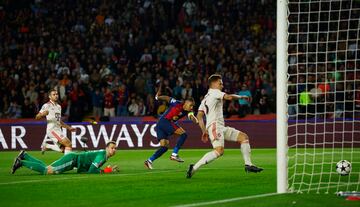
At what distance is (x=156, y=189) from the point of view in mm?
14586

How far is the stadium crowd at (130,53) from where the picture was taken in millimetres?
31031

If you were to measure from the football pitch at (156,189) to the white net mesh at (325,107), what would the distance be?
2.97 feet

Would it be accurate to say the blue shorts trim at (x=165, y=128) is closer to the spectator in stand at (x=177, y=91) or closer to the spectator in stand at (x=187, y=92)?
the spectator in stand at (x=187, y=92)

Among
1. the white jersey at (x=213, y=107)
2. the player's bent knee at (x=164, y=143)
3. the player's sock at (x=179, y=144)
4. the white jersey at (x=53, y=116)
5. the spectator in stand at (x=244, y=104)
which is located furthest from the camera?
the spectator in stand at (x=244, y=104)

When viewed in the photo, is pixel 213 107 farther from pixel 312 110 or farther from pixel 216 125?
pixel 312 110

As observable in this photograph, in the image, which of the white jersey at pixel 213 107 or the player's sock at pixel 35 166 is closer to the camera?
the white jersey at pixel 213 107

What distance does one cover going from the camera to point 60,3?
37281 mm

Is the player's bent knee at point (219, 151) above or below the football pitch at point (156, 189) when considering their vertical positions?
above

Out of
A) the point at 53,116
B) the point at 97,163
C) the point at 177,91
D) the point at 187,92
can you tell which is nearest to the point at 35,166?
the point at 97,163

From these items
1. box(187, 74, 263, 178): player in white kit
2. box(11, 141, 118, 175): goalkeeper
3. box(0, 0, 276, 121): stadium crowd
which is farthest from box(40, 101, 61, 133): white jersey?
box(0, 0, 276, 121): stadium crowd

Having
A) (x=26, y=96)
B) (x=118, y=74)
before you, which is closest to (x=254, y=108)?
(x=118, y=74)

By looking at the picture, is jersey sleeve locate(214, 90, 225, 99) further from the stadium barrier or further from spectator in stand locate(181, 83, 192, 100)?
spectator in stand locate(181, 83, 192, 100)

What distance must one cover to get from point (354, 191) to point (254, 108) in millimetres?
16758

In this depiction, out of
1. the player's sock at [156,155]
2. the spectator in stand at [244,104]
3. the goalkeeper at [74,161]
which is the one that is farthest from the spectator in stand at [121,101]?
the goalkeeper at [74,161]
